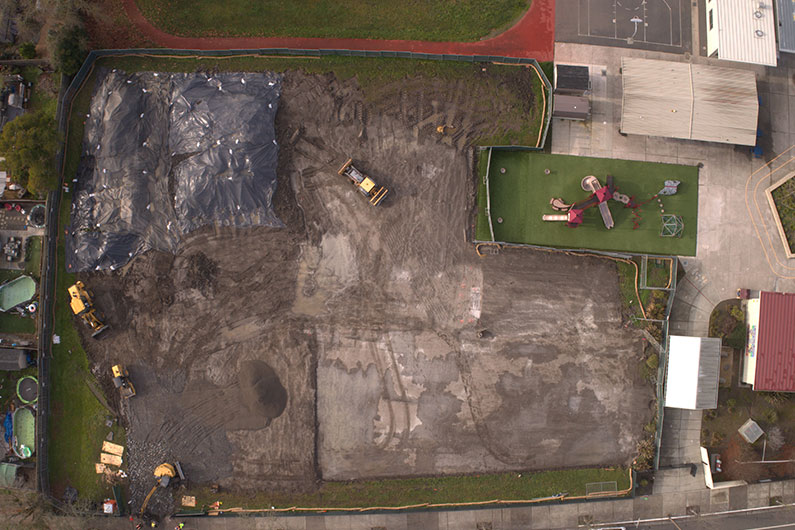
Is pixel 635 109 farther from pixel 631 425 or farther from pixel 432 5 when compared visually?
pixel 631 425

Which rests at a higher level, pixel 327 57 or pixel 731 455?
pixel 327 57

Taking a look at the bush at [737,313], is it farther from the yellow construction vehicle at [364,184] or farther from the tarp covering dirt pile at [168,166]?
the tarp covering dirt pile at [168,166]

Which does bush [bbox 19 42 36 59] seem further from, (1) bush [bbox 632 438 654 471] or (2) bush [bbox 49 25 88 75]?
(1) bush [bbox 632 438 654 471]

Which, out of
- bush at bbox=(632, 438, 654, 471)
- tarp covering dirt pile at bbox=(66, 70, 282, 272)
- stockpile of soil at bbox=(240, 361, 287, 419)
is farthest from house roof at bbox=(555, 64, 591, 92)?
stockpile of soil at bbox=(240, 361, 287, 419)

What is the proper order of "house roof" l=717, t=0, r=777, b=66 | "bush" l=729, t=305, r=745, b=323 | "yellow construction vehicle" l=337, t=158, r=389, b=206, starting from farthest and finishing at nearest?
1. "bush" l=729, t=305, r=745, b=323
2. "house roof" l=717, t=0, r=777, b=66
3. "yellow construction vehicle" l=337, t=158, r=389, b=206

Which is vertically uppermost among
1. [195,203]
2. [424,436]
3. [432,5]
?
[432,5]

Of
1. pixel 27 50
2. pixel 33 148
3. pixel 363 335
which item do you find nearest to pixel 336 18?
pixel 27 50

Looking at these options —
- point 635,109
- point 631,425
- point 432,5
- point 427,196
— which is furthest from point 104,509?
point 635,109
